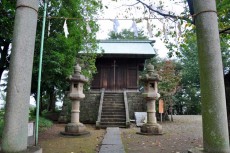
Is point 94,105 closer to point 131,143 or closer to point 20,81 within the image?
point 131,143

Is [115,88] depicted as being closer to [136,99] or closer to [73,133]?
[136,99]

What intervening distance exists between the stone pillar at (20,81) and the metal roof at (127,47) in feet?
44.3

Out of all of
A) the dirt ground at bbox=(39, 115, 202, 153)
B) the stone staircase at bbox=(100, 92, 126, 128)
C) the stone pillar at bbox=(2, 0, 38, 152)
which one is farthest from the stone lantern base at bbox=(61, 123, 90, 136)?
the stone pillar at bbox=(2, 0, 38, 152)

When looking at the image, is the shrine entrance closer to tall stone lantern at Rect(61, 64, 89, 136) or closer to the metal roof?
the metal roof

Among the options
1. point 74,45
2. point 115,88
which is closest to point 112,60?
point 115,88

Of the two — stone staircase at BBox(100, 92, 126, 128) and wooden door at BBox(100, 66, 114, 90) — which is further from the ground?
wooden door at BBox(100, 66, 114, 90)

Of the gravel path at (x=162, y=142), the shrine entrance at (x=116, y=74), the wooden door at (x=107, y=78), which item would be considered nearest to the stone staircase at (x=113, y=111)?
the wooden door at (x=107, y=78)

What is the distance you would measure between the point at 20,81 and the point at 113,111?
10.9m

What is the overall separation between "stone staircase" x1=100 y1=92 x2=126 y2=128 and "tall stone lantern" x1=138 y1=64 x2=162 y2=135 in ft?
9.26

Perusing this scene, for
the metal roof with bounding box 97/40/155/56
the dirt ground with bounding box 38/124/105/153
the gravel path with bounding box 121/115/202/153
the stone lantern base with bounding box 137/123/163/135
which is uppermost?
the metal roof with bounding box 97/40/155/56

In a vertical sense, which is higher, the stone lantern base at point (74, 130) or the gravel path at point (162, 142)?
the stone lantern base at point (74, 130)

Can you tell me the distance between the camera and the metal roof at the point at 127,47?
60.4ft

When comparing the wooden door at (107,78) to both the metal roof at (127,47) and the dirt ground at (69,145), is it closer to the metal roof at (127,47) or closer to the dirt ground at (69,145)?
the metal roof at (127,47)

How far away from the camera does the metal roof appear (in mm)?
18422
